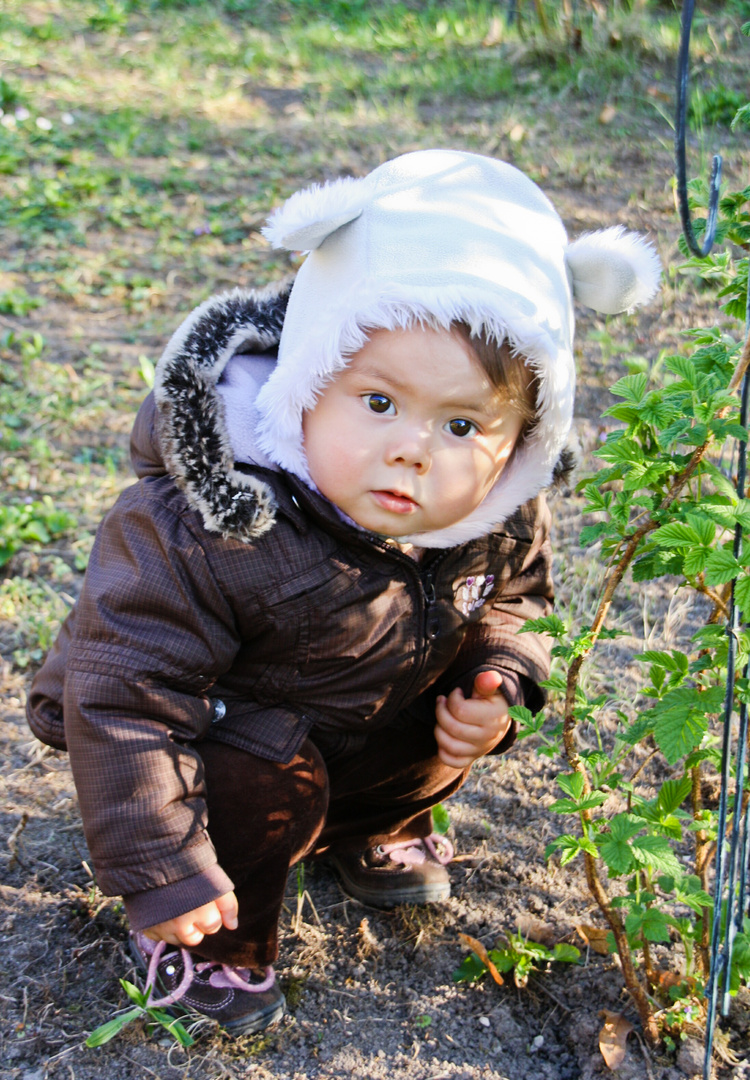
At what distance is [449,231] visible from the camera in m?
1.69

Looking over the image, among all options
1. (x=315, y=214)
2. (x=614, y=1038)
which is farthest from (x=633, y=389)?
(x=614, y=1038)

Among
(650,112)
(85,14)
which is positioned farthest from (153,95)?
(650,112)

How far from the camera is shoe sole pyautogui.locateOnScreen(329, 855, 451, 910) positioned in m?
2.28

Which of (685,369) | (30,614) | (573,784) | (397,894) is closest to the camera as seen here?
(685,369)

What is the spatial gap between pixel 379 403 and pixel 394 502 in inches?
6.4

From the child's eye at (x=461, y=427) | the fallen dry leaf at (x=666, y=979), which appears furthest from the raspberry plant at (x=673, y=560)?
the child's eye at (x=461, y=427)

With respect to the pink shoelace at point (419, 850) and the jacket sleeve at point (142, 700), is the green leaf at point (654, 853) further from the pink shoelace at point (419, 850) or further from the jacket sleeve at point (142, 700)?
the pink shoelace at point (419, 850)

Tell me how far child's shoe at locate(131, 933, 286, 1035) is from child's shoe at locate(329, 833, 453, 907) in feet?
1.03

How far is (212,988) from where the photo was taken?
2.05m

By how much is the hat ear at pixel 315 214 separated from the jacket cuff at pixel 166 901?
1.04m

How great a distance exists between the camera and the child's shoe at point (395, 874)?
7.47ft

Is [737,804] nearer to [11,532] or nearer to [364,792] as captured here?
[364,792]

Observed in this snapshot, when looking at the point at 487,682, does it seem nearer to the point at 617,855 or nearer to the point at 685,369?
the point at 617,855

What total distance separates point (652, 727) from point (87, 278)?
11.5ft
